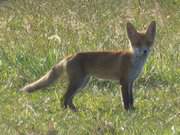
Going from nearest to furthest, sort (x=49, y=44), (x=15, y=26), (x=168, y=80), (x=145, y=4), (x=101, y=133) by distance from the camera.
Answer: (x=101, y=133) < (x=168, y=80) < (x=49, y=44) < (x=15, y=26) < (x=145, y=4)

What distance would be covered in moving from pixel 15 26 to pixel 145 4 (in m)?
2.17

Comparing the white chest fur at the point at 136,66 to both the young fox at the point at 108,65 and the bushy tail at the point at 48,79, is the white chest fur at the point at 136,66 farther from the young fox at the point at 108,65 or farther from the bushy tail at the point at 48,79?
the bushy tail at the point at 48,79

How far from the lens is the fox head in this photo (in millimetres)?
8328

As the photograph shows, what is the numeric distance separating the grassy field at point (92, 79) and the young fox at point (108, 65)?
233 millimetres

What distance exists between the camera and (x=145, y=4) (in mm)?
12188

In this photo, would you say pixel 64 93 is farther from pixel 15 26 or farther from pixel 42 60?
pixel 15 26

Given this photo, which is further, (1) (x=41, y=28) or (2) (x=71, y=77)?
(1) (x=41, y=28)

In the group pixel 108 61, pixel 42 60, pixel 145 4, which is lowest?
pixel 145 4

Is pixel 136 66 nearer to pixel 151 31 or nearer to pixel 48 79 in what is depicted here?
pixel 151 31

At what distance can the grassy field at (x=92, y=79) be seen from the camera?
7070 mm

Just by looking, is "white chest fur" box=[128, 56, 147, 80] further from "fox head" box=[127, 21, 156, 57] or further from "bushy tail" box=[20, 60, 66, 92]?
"bushy tail" box=[20, 60, 66, 92]

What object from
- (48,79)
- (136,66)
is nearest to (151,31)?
(136,66)

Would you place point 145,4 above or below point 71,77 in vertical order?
below

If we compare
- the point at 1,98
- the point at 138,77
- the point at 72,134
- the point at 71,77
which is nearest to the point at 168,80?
the point at 138,77
